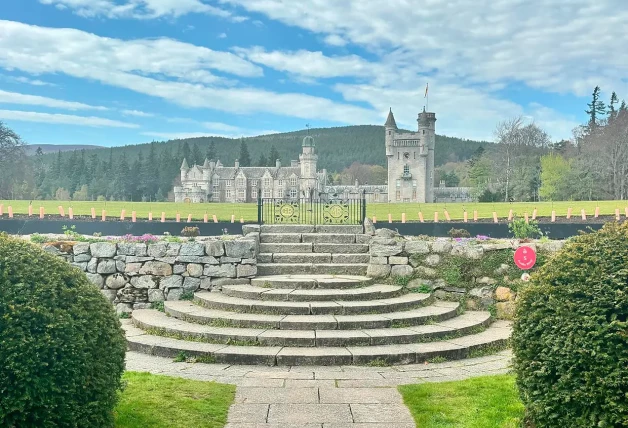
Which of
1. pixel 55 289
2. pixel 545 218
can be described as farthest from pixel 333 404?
pixel 545 218

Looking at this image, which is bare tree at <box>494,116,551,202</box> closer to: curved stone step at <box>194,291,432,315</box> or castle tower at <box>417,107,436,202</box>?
castle tower at <box>417,107,436,202</box>

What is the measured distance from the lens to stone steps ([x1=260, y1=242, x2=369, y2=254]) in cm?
1138

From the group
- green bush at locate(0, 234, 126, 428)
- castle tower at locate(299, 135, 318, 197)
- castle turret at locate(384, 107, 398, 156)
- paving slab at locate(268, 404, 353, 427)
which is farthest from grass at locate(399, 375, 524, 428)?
castle turret at locate(384, 107, 398, 156)

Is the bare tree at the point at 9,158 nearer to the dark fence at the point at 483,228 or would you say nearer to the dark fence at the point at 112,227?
the dark fence at the point at 112,227

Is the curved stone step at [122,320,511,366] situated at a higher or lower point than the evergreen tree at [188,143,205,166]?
lower

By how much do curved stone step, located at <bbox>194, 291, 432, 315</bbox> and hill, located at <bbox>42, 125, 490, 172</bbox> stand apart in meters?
108

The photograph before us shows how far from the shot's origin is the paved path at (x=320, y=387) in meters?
4.96

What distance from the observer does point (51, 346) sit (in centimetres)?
335

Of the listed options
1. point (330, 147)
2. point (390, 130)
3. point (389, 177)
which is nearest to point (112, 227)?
point (389, 177)

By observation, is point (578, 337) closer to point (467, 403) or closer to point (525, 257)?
point (467, 403)

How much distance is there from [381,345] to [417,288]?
290 centimetres

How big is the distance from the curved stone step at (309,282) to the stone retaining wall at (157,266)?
0.56 m

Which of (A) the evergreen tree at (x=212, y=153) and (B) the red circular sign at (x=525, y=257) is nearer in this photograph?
(B) the red circular sign at (x=525, y=257)

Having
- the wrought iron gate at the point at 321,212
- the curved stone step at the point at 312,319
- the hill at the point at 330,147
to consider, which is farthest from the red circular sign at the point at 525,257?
the hill at the point at 330,147
